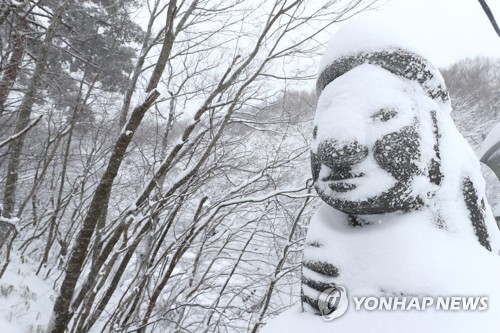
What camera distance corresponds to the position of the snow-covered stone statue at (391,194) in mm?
846

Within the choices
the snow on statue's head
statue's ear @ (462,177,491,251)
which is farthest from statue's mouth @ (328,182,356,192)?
statue's ear @ (462,177,491,251)

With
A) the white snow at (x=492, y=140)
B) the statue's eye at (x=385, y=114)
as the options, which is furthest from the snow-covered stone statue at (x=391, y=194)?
A: the white snow at (x=492, y=140)

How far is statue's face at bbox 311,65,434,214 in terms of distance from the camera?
920mm

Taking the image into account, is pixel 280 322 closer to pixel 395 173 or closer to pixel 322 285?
pixel 322 285

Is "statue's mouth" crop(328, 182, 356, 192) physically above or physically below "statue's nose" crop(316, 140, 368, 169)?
below

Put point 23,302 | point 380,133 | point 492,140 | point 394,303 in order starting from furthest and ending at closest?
point 23,302 → point 492,140 → point 380,133 → point 394,303

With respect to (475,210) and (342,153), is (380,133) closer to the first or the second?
(342,153)

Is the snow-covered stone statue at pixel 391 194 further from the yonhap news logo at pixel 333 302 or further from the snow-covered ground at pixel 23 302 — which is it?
the snow-covered ground at pixel 23 302

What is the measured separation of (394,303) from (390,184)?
1.06 feet

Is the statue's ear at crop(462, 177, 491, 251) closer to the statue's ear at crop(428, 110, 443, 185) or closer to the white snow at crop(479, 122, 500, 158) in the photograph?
the statue's ear at crop(428, 110, 443, 185)

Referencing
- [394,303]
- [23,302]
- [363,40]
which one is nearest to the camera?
[394,303]

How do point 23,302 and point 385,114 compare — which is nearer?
point 385,114

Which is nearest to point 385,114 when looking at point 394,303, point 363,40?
point 363,40

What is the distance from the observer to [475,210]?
1.00m
